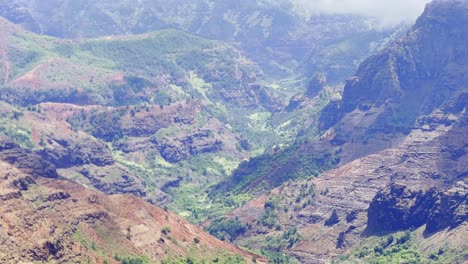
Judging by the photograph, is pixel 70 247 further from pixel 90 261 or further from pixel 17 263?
pixel 17 263

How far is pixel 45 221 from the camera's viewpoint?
197 metres

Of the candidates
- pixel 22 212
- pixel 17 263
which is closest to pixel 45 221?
pixel 22 212

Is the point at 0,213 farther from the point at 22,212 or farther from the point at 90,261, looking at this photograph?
the point at 90,261

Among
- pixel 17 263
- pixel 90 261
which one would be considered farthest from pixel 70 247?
pixel 17 263

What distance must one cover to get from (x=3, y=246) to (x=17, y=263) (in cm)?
472

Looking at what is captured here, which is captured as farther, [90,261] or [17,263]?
[90,261]

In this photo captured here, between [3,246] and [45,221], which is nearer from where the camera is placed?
[3,246]

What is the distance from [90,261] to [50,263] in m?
12.6

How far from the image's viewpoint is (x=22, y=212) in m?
197

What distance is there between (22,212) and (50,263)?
46.6 feet

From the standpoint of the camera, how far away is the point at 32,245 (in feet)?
612

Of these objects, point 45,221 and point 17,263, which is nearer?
point 17,263

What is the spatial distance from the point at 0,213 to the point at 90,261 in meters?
18.3

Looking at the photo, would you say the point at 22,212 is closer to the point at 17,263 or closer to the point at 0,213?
the point at 0,213
